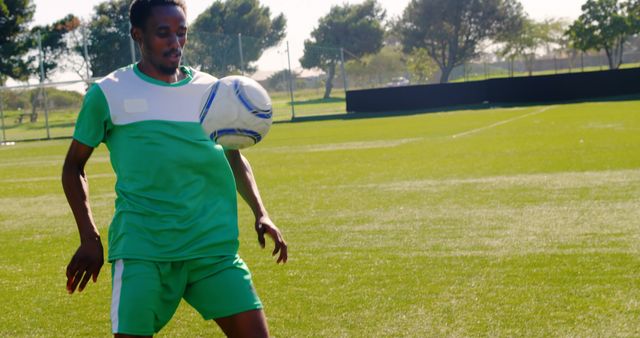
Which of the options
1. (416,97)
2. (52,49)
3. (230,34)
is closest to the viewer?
(416,97)

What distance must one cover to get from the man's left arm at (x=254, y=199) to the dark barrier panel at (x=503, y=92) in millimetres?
40514

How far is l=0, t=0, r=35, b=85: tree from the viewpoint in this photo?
5081cm

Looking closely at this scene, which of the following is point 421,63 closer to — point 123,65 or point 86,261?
point 123,65

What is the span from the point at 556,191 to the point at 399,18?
7426 cm

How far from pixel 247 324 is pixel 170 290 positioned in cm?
33

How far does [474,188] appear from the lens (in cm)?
1355

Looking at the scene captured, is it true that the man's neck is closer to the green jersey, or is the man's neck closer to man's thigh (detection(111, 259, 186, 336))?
the green jersey

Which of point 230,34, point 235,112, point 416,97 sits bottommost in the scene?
point 416,97

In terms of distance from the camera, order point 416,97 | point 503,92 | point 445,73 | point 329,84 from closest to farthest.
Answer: point 503,92 < point 416,97 < point 329,84 < point 445,73

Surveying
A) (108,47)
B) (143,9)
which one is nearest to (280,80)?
(108,47)

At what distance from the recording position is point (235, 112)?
394cm

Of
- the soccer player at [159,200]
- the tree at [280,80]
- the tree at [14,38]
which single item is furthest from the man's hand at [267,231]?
the tree at [14,38]

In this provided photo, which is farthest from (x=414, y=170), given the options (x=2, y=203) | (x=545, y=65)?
(x=545, y=65)

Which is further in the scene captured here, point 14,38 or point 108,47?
point 14,38
